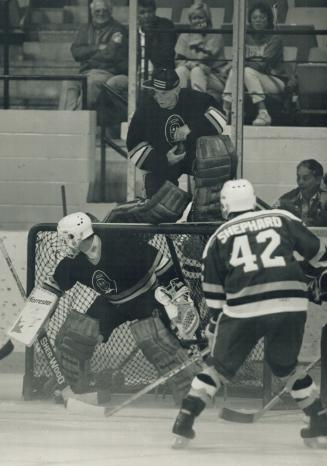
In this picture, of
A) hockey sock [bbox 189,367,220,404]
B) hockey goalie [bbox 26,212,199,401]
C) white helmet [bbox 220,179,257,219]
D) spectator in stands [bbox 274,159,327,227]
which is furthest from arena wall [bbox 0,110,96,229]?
hockey sock [bbox 189,367,220,404]

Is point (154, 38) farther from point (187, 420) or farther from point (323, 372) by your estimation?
point (187, 420)

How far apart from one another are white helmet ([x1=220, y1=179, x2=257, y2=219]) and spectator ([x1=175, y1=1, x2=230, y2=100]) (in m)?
1.75

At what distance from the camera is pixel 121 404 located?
7.36 m

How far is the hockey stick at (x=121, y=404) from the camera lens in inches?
286

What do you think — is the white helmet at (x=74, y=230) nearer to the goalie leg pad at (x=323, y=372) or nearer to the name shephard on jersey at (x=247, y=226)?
the name shephard on jersey at (x=247, y=226)

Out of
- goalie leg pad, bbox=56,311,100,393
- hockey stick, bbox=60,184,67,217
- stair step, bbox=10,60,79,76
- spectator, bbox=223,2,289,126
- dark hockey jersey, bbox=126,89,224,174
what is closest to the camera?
goalie leg pad, bbox=56,311,100,393

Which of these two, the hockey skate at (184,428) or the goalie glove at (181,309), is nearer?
the hockey skate at (184,428)

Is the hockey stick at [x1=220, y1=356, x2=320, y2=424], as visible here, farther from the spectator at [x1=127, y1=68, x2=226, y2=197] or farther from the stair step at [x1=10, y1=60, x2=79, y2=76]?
the stair step at [x1=10, y1=60, x2=79, y2=76]

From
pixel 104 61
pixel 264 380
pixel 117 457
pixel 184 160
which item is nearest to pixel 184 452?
pixel 117 457

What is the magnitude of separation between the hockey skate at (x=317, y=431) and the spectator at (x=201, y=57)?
2515 mm

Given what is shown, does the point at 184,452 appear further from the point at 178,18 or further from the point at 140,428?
the point at 178,18

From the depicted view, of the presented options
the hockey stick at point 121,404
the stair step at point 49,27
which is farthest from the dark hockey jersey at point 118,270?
the stair step at point 49,27

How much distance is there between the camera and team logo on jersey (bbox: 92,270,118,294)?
7.42 metres

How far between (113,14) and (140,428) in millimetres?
2808
